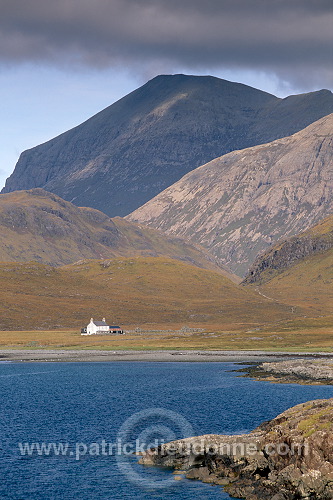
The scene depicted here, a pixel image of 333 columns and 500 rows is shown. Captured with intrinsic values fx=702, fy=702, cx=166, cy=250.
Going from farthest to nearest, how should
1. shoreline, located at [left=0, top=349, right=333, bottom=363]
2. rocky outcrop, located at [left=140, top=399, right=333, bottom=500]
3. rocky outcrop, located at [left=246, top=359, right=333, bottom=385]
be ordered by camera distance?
shoreline, located at [left=0, top=349, right=333, bottom=363] < rocky outcrop, located at [left=246, top=359, right=333, bottom=385] < rocky outcrop, located at [left=140, top=399, right=333, bottom=500]

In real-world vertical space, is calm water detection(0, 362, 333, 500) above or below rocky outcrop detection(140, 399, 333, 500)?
below

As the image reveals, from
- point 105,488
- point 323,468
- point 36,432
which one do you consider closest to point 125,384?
point 36,432

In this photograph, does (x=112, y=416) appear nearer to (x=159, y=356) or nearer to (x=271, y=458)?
(x=271, y=458)

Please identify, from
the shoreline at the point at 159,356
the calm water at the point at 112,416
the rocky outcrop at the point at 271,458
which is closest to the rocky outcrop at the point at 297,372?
the calm water at the point at 112,416

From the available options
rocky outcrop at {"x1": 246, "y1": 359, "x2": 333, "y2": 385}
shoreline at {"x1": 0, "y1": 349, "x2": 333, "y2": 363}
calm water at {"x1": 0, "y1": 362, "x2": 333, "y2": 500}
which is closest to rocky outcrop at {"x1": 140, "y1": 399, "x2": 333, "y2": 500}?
calm water at {"x1": 0, "y1": 362, "x2": 333, "y2": 500}

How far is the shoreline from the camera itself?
17462 centimetres

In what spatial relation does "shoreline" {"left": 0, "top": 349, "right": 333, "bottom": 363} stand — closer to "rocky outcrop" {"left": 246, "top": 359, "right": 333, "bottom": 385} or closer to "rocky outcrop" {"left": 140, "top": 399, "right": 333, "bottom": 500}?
"rocky outcrop" {"left": 246, "top": 359, "right": 333, "bottom": 385}

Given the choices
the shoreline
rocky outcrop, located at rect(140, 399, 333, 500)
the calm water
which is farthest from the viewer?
the shoreline

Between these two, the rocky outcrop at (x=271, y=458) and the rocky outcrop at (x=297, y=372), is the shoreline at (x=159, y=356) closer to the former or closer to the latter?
the rocky outcrop at (x=297, y=372)

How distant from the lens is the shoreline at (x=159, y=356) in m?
175

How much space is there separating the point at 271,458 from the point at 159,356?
13319 cm

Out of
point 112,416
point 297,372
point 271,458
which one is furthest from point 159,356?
point 271,458

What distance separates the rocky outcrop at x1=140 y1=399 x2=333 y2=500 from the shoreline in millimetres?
110101

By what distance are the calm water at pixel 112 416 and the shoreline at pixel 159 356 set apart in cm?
1547
